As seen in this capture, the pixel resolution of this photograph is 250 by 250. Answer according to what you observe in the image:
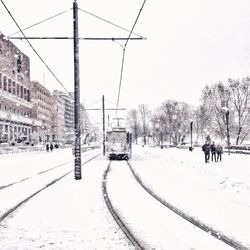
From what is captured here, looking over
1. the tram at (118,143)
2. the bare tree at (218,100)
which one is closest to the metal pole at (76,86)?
the tram at (118,143)

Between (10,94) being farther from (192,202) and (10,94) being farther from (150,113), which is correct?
(150,113)

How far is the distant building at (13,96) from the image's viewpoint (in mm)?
56562

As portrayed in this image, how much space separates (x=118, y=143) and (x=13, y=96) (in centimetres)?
2973

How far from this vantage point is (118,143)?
37.1 meters

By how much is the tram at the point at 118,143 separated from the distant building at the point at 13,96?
2181cm

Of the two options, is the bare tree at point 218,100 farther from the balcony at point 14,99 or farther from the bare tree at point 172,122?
the balcony at point 14,99

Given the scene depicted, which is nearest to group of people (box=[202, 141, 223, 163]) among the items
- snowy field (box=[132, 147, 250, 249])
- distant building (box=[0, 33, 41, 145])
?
snowy field (box=[132, 147, 250, 249])

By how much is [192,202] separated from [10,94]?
52.7m

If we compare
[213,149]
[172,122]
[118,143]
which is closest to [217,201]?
[213,149]

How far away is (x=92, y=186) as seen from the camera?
15195mm

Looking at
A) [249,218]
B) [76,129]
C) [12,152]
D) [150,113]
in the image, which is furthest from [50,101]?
[249,218]

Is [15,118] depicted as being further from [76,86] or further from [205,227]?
[205,227]

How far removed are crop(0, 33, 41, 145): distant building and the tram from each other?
71.6ft

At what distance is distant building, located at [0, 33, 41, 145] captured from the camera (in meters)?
56.6
